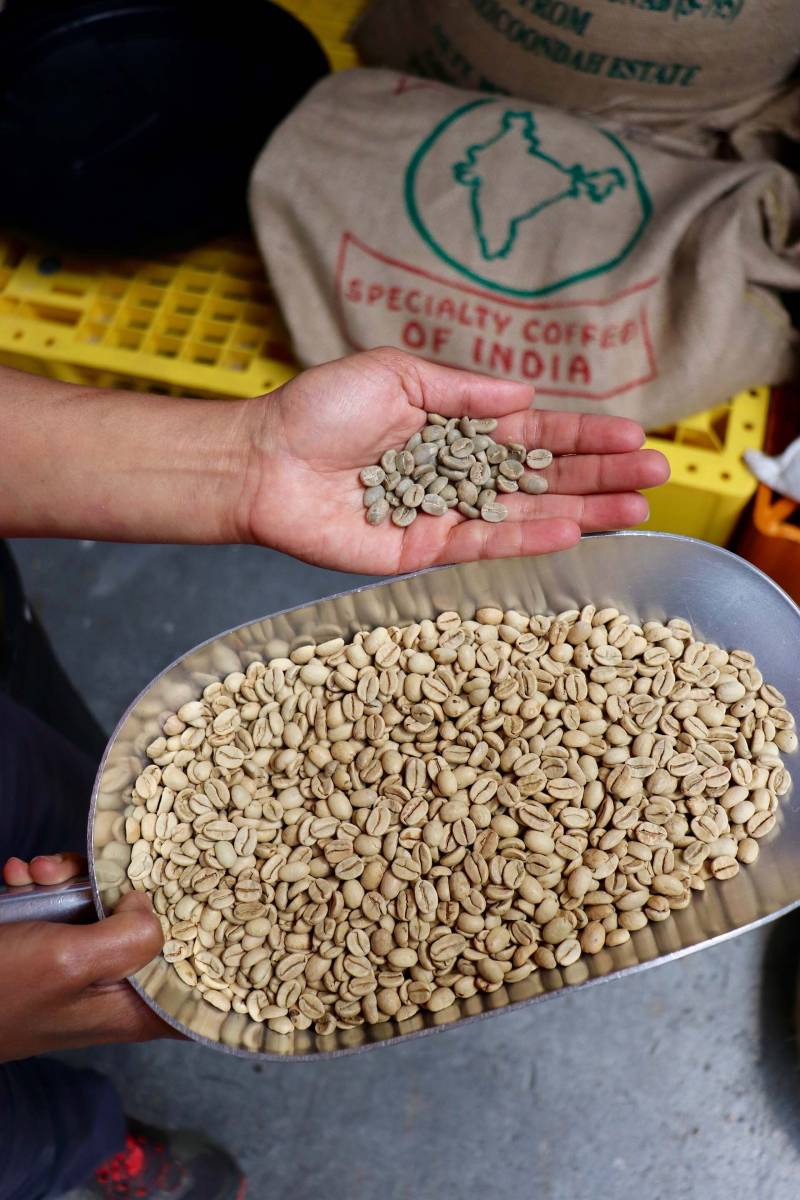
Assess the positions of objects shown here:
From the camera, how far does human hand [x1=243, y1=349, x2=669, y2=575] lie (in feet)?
3.22

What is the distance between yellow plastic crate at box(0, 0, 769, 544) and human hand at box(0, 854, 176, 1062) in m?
0.86

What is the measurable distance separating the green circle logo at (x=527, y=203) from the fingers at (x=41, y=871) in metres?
0.87

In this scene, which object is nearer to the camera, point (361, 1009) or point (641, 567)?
point (361, 1009)

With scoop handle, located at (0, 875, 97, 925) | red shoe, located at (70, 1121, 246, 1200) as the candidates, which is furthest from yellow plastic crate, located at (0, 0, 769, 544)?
red shoe, located at (70, 1121, 246, 1200)

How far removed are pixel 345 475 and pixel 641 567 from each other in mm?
340

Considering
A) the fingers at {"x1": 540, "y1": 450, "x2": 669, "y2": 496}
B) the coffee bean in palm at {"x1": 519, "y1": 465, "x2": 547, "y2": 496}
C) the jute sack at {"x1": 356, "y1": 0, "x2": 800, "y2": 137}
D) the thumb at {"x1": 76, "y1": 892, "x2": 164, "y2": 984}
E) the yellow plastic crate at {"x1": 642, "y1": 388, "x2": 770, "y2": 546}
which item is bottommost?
the thumb at {"x1": 76, "y1": 892, "x2": 164, "y2": 984}

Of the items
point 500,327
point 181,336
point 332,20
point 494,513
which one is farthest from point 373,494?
point 332,20

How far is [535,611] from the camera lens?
105 cm

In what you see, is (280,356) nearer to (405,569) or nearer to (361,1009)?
(405,569)

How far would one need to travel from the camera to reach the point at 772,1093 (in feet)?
4.13

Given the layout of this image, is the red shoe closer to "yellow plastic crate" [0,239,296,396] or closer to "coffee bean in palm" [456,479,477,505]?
"coffee bean in palm" [456,479,477,505]

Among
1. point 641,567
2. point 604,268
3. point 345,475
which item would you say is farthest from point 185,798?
point 604,268

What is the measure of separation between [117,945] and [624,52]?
4.14ft

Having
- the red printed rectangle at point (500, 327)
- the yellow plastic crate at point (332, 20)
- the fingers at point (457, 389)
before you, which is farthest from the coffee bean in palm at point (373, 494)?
the yellow plastic crate at point (332, 20)
